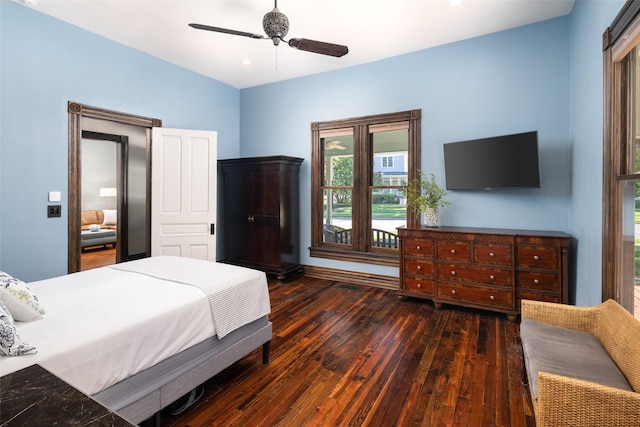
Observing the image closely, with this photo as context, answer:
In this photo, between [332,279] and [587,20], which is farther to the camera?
[332,279]

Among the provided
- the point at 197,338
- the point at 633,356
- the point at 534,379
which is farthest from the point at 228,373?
the point at 633,356

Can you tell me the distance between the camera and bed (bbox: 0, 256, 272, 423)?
4.49 feet

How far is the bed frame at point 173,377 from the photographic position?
58.6 inches

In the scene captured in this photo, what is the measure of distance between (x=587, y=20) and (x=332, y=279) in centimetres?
400

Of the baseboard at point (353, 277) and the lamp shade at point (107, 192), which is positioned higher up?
the lamp shade at point (107, 192)

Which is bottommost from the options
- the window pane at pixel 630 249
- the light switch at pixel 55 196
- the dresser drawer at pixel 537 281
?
the dresser drawer at pixel 537 281

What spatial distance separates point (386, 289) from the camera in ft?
14.3

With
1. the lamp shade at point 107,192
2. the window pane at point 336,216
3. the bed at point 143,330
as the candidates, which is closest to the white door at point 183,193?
the window pane at point 336,216

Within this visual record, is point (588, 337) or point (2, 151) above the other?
point (2, 151)

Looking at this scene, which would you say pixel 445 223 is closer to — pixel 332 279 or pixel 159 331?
pixel 332 279

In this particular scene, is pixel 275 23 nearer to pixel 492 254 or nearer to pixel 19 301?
pixel 19 301

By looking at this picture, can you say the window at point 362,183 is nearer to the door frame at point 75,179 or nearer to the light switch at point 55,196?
the door frame at point 75,179

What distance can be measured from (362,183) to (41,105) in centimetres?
381

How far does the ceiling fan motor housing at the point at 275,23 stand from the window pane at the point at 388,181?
7.12 ft
